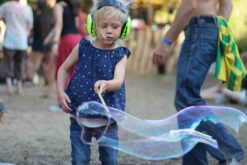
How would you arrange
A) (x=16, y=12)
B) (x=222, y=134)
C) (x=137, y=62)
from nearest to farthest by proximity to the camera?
1. (x=222, y=134)
2. (x=16, y=12)
3. (x=137, y=62)

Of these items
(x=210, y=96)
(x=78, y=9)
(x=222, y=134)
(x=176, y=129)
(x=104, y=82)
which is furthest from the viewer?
(x=210, y=96)

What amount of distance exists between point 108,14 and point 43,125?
393cm

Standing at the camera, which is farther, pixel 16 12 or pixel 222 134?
pixel 16 12

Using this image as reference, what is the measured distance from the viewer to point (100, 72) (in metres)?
4.14

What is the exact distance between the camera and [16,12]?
10531 mm

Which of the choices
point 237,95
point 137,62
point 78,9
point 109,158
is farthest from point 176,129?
point 137,62

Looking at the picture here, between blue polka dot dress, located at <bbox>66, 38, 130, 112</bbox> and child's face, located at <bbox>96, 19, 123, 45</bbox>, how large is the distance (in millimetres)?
127

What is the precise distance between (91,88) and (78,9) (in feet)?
16.6

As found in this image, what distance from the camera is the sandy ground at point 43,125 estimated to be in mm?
5719

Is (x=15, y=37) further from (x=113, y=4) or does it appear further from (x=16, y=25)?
(x=113, y=4)

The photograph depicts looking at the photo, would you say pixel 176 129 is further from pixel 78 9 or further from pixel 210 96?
pixel 210 96

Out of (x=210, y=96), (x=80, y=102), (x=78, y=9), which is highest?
(x=80, y=102)

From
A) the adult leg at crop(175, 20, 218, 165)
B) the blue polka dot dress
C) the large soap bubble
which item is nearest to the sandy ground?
the adult leg at crop(175, 20, 218, 165)

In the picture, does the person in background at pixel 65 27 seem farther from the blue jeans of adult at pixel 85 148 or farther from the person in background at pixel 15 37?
the blue jeans of adult at pixel 85 148
